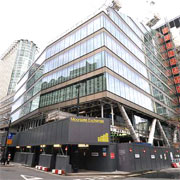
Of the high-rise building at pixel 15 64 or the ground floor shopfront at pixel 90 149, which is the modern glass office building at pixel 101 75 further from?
the high-rise building at pixel 15 64

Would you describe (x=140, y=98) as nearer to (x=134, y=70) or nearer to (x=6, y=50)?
(x=134, y=70)

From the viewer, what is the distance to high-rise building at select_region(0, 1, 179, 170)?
20.0 metres

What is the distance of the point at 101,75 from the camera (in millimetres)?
27531

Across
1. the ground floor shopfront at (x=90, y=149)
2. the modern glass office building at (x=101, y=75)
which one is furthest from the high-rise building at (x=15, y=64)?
the ground floor shopfront at (x=90, y=149)

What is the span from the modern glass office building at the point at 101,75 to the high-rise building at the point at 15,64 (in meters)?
94.2

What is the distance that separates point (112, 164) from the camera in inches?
742

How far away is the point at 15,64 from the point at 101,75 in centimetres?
12925

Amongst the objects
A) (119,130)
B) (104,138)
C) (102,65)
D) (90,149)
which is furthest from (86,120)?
(102,65)

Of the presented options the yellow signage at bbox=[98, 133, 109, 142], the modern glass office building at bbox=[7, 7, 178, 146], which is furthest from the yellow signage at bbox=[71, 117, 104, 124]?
the modern glass office building at bbox=[7, 7, 178, 146]

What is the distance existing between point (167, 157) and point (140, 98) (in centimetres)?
1314

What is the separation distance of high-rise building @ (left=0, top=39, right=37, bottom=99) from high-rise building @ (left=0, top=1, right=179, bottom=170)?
93044 mm

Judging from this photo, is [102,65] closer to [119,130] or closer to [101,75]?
[101,75]

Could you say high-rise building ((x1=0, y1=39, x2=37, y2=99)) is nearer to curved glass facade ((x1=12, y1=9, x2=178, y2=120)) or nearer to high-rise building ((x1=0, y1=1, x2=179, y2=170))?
high-rise building ((x1=0, y1=1, x2=179, y2=170))

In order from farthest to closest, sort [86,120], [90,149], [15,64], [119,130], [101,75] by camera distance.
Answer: [15,64]
[119,130]
[101,75]
[90,149]
[86,120]
